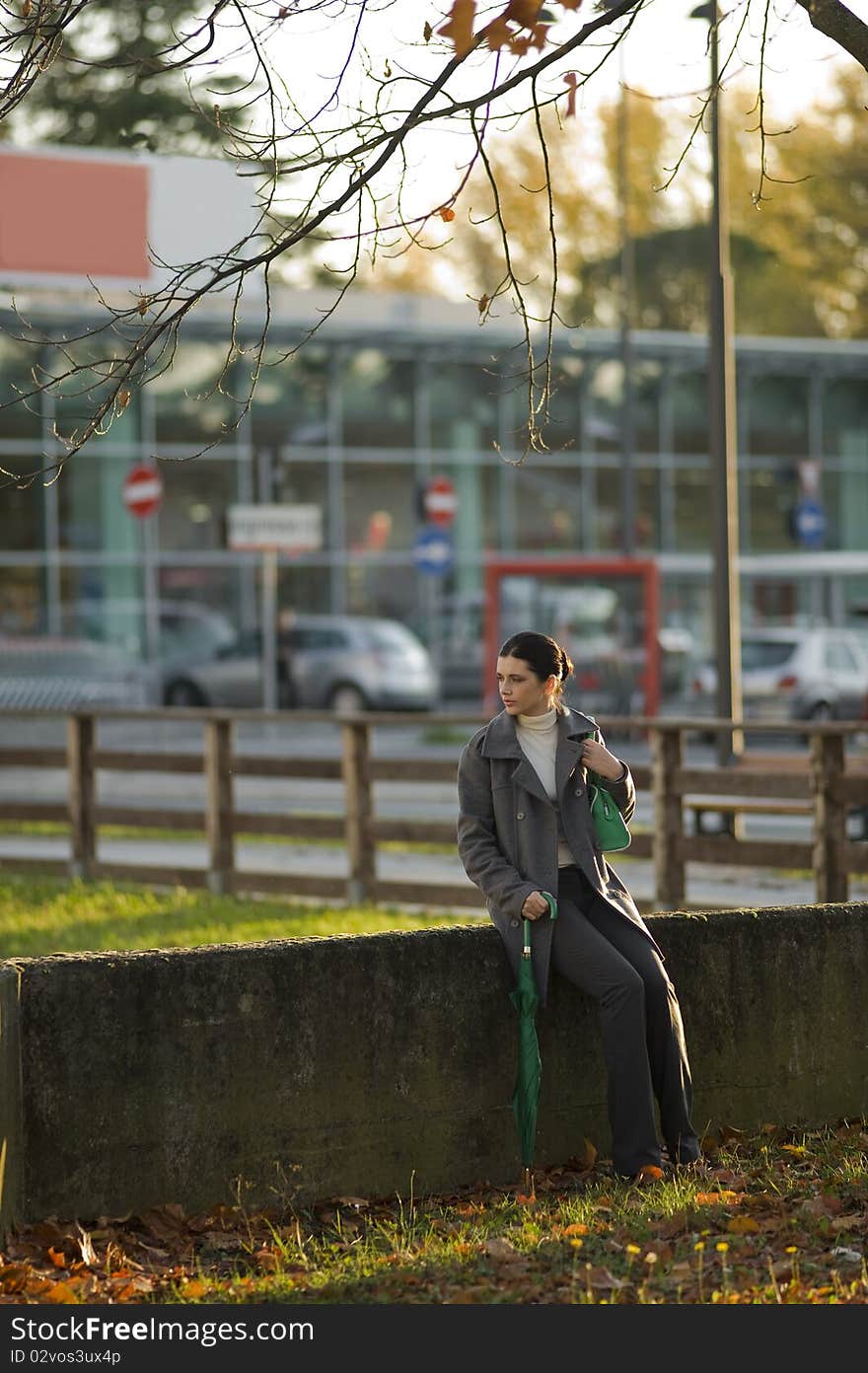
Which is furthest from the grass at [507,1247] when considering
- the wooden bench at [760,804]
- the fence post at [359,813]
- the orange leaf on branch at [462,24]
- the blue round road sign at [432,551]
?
the blue round road sign at [432,551]

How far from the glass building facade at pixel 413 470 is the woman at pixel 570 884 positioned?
24946 mm

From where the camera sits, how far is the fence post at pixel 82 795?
1409 centimetres

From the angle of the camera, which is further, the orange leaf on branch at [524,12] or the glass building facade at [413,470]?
the glass building facade at [413,470]

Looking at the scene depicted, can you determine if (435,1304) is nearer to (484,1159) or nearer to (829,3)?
(484,1159)

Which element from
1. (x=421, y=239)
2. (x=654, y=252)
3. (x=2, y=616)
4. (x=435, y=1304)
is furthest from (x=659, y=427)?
(x=435, y=1304)

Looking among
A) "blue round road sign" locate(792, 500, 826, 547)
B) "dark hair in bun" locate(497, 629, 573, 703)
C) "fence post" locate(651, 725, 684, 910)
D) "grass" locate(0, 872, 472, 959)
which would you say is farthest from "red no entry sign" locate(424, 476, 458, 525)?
"dark hair in bun" locate(497, 629, 573, 703)

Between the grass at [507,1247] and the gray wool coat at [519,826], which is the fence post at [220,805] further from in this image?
the grass at [507,1247]

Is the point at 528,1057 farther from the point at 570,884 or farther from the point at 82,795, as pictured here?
the point at 82,795

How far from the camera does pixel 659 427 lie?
1544 inches

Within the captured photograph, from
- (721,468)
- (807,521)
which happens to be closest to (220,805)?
(721,468)

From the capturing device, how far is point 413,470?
121ft

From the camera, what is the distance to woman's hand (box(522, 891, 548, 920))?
19.4ft

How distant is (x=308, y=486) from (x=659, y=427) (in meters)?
7.35

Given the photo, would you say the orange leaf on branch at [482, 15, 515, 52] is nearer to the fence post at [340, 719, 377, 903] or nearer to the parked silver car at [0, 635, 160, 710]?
the fence post at [340, 719, 377, 903]
